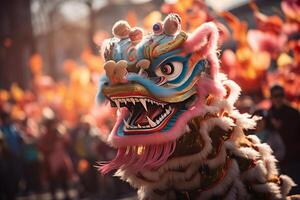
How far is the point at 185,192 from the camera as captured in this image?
390 cm

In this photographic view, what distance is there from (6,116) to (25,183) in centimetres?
345

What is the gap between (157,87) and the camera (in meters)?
3.84

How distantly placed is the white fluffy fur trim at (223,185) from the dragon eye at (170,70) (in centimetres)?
71

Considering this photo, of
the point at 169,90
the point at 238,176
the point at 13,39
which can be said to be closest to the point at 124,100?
the point at 169,90

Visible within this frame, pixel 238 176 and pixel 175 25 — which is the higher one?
pixel 175 25

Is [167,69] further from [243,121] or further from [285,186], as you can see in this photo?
[285,186]

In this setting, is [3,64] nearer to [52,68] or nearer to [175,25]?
[52,68]

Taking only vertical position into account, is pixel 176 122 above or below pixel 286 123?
above

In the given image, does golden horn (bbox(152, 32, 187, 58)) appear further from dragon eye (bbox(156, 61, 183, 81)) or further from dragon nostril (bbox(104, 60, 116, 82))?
dragon nostril (bbox(104, 60, 116, 82))

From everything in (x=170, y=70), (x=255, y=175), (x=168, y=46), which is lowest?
(x=255, y=175)

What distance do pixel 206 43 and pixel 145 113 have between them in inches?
23.9

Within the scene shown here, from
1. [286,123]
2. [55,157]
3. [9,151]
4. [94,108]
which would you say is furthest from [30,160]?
[94,108]

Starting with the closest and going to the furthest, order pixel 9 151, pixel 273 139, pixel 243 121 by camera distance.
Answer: pixel 243 121, pixel 273 139, pixel 9 151

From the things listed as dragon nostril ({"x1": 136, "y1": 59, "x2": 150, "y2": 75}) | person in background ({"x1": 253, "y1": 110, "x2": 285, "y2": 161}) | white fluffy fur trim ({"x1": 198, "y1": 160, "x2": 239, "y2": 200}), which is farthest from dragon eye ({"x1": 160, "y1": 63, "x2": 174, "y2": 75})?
person in background ({"x1": 253, "y1": 110, "x2": 285, "y2": 161})
